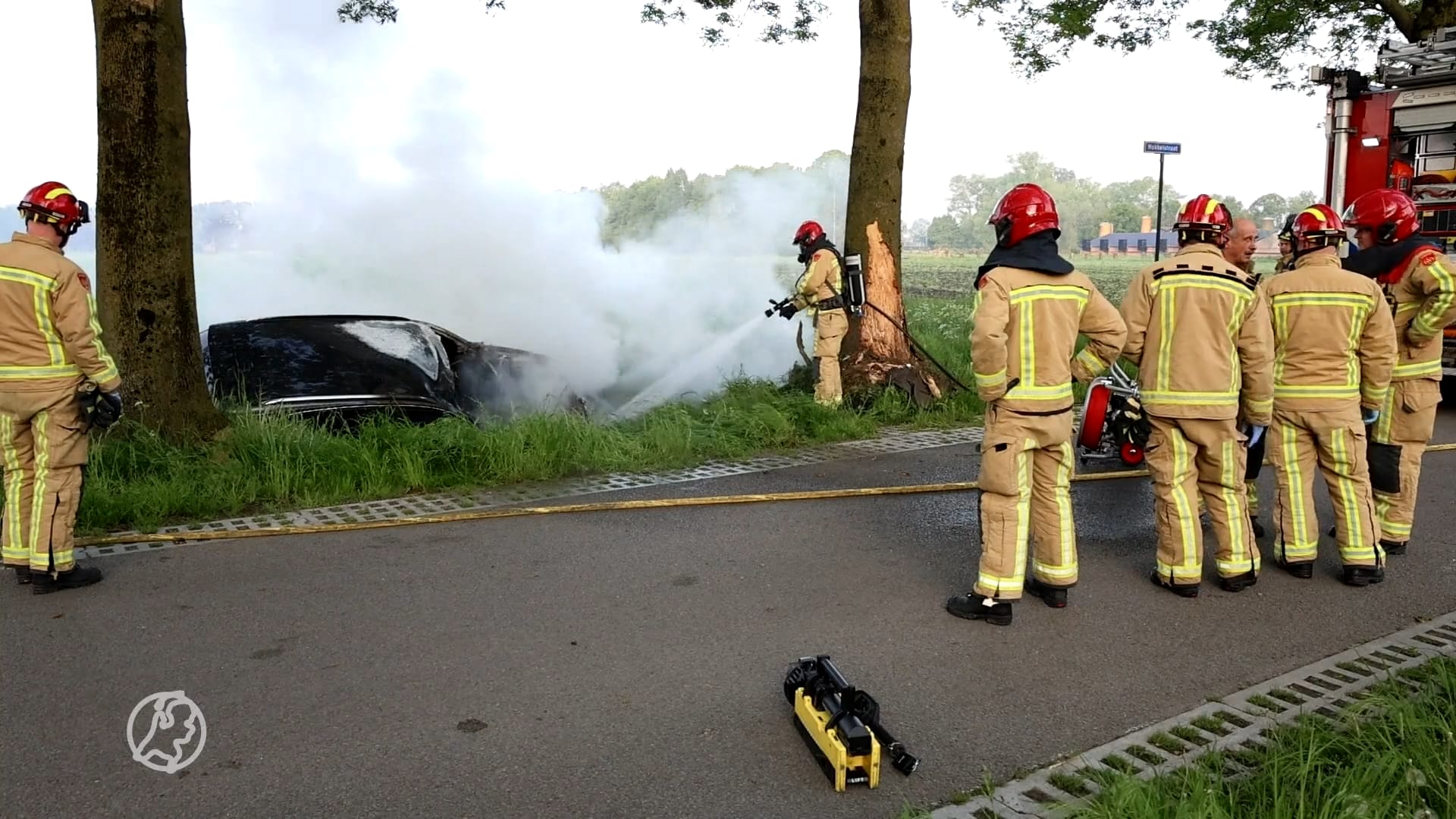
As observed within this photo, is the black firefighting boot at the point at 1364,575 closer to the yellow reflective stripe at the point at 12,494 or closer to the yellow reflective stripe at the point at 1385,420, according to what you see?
the yellow reflective stripe at the point at 1385,420

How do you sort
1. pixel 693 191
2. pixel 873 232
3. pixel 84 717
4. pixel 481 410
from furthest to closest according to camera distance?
pixel 693 191
pixel 873 232
pixel 481 410
pixel 84 717

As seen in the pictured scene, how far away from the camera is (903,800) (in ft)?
9.87

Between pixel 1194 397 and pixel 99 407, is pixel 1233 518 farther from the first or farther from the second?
pixel 99 407

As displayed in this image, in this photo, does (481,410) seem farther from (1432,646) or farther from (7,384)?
(1432,646)

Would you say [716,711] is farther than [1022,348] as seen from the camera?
No

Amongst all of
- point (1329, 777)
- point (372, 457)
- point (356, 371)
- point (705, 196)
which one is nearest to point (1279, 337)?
point (1329, 777)

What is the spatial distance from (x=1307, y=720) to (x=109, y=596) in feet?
15.4

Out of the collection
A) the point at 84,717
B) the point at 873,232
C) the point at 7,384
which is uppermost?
the point at 873,232

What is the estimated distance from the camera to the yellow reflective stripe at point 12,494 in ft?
15.7

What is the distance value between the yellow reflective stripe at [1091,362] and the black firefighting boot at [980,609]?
1.07 metres

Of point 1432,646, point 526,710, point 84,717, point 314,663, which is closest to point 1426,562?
point 1432,646

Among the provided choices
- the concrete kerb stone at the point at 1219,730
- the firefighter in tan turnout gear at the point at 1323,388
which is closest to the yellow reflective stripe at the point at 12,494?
the concrete kerb stone at the point at 1219,730

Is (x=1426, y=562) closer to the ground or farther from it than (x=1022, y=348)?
closer to the ground

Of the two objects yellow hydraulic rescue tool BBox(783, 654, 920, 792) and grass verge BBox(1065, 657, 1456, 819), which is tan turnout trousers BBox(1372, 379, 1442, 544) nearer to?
grass verge BBox(1065, 657, 1456, 819)
